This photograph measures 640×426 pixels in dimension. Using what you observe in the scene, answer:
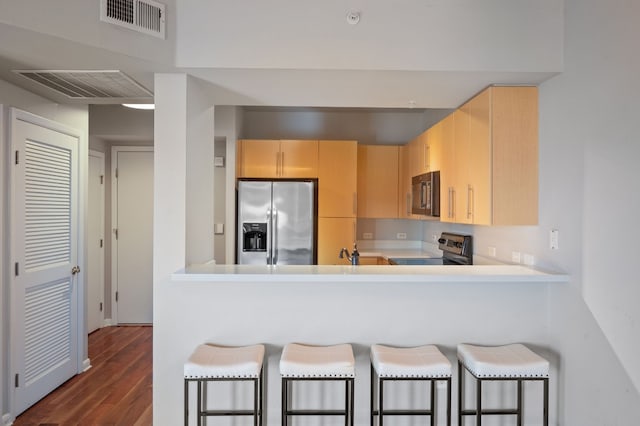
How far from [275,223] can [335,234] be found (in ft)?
2.40

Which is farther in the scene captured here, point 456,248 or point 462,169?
point 456,248

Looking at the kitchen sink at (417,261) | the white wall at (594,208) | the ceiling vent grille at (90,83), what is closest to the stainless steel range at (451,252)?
the kitchen sink at (417,261)

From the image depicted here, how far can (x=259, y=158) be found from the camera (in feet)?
14.4

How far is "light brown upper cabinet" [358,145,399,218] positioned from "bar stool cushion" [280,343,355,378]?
2731 mm

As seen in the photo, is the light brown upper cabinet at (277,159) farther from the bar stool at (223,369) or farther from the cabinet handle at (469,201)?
the bar stool at (223,369)

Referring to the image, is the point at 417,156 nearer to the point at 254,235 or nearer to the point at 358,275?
the point at 254,235

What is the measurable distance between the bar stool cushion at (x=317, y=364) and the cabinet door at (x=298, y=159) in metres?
2.54

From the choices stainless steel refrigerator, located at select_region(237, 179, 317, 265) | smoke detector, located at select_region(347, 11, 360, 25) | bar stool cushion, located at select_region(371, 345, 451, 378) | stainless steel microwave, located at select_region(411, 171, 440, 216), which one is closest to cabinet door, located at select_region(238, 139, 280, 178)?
stainless steel refrigerator, located at select_region(237, 179, 317, 265)

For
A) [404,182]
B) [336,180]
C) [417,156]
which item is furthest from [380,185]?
[417,156]

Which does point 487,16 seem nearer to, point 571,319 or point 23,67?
point 571,319

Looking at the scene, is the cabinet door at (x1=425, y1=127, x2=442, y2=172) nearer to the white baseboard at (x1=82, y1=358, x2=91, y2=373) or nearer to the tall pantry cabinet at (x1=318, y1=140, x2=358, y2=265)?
the tall pantry cabinet at (x1=318, y1=140, x2=358, y2=265)

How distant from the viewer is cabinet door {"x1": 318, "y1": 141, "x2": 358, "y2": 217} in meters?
4.47

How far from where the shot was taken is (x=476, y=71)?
7.39 feet

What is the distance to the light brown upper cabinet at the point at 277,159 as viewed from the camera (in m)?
4.39
